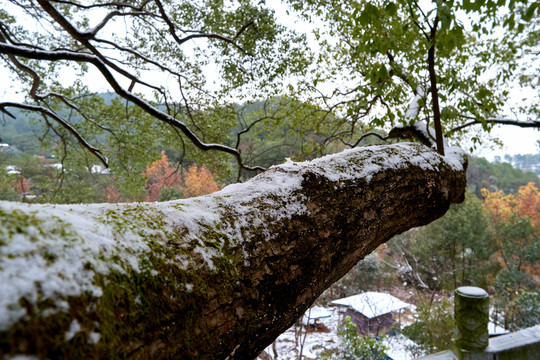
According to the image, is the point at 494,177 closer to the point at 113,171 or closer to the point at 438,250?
the point at 438,250

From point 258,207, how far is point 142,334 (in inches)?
19.3

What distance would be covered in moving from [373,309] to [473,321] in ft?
31.5

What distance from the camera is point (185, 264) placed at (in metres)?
0.70

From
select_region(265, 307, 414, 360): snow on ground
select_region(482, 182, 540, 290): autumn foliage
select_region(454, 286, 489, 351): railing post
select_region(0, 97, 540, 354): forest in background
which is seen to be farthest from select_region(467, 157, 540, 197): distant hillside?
select_region(454, 286, 489, 351): railing post

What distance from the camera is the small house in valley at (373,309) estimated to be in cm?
1142

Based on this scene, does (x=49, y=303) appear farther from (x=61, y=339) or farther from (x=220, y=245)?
(x=220, y=245)

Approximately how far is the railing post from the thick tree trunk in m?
2.31

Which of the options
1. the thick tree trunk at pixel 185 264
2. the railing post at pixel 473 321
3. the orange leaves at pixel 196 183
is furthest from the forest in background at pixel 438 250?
the thick tree trunk at pixel 185 264

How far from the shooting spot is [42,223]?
1.82 feet

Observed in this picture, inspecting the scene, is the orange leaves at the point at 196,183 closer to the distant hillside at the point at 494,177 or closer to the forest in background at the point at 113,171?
the forest in background at the point at 113,171

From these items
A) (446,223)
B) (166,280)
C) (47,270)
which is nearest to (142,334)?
(166,280)

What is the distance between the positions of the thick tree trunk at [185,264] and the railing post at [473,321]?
7.58 feet

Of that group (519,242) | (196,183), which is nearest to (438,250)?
(519,242)

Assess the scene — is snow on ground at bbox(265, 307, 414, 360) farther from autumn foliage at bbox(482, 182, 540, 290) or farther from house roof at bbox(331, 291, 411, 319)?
autumn foliage at bbox(482, 182, 540, 290)
